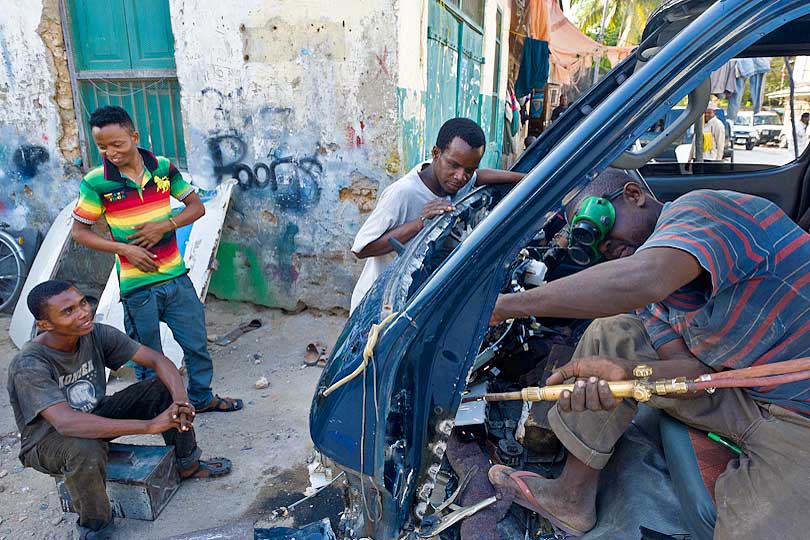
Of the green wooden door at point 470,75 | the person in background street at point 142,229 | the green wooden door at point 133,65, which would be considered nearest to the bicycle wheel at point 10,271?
the green wooden door at point 133,65

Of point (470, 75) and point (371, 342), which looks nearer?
point (371, 342)

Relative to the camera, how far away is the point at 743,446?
5.05 feet

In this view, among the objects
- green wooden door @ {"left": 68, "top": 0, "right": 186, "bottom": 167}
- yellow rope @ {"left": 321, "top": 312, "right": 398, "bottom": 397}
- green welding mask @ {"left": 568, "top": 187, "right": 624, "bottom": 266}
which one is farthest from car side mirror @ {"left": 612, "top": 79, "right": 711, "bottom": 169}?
green wooden door @ {"left": 68, "top": 0, "right": 186, "bottom": 167}

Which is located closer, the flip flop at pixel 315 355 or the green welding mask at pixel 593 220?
the green welding mask at pixel 593 220

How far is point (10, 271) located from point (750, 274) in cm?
618

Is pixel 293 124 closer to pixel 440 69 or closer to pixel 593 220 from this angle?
pixel 440 69

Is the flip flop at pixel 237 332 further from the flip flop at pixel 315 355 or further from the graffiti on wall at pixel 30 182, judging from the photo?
the graffiti on wall at pixel 30 182

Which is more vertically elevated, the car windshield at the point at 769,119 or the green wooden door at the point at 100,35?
the green wooden door at the point at 100,35

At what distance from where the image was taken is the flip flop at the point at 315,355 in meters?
4.41

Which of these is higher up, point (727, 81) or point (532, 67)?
point (532, 67)

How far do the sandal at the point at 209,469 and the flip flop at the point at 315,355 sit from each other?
132 centimetres

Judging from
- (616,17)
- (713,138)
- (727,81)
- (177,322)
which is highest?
(616,17)

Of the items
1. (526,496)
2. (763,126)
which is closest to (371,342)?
(526,496)

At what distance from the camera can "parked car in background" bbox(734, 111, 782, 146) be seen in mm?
4336
